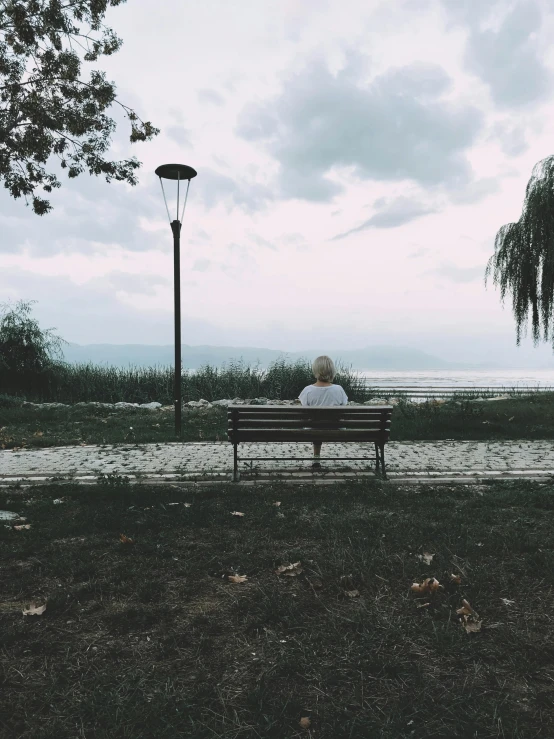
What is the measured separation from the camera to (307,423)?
22.0ft

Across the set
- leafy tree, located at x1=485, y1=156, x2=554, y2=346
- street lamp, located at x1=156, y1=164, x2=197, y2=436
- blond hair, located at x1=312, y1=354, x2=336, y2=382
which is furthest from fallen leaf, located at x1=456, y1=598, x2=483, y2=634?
leafy tree, located at x1=485, y1=156, x2=554, y2=346

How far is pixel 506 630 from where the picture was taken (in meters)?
→ 2.89

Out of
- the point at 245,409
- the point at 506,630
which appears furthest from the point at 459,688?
the point at 245,409

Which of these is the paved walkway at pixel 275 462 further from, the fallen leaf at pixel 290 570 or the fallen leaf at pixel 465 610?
the fallen leaf at pixel 465 610

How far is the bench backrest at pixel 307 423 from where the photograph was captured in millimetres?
6602

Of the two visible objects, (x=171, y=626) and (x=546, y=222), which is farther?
(x=546, y=222)

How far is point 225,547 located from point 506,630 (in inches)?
77.8

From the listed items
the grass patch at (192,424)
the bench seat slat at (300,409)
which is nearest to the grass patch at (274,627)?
the bench seat slat at (300,409)

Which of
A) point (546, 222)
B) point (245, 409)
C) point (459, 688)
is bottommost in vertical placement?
point (459, 688)

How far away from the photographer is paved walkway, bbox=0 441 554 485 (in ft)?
22.4

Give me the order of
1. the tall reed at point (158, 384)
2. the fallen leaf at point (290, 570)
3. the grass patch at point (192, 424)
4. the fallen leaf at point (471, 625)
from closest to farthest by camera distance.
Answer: the fallen leaf at point (471, 625) < the fallen leaf at point (290, 570) < the grass patch at point (192, 424) < the tall reed at point (158, 384)

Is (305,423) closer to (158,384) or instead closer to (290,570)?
(290,570)

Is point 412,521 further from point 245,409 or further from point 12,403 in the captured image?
point 12,403

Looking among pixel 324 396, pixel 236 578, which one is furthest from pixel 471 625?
pixel 324 396
